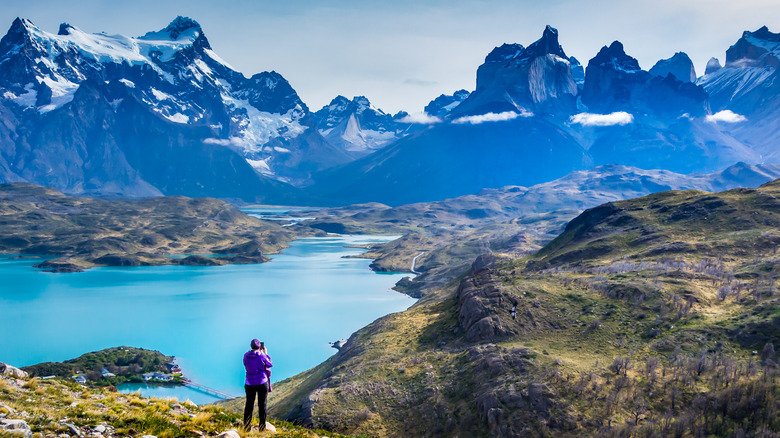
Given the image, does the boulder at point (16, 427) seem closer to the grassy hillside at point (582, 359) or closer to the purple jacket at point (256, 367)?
the purple jacket at point (256, 367)

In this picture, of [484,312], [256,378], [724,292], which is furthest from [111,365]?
[724,292]

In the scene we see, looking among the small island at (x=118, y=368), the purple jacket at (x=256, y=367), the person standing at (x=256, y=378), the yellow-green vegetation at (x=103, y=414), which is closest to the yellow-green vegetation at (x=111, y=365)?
the small island at (x=118, y=368)

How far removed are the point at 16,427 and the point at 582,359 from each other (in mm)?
47359

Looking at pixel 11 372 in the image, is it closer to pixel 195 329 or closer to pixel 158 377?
pixel 158 377

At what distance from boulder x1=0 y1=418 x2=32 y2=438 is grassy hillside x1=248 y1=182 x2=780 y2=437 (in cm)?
3165

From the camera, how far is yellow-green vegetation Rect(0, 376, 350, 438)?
66.8 feet

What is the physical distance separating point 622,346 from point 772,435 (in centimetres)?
1868

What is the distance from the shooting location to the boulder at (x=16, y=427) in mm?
18016

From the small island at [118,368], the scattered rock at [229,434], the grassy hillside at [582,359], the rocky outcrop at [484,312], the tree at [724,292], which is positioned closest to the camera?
the scattered rock at [229,434]

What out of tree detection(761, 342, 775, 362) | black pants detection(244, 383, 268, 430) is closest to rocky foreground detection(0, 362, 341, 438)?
black pants detection(244, 383, 268, 430)

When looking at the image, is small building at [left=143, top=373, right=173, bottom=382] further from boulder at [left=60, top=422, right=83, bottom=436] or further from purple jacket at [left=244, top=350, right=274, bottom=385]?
boulder at [left=60, top=422, right=83, bottom=436]

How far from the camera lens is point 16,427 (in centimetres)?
1855

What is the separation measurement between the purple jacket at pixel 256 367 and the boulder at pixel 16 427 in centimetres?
854

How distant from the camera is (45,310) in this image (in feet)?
581
